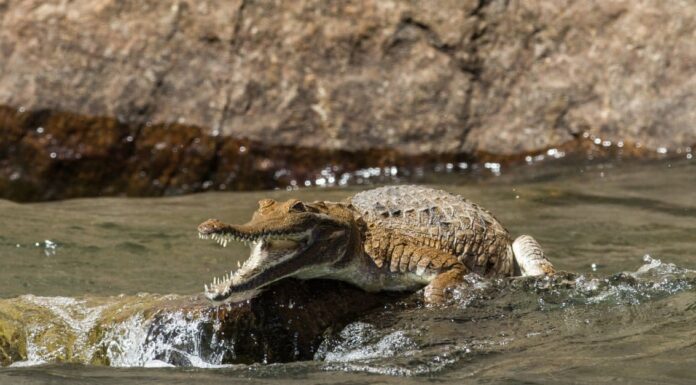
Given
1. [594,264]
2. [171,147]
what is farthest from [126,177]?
[594,264]

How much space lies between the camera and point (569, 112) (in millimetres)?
10812

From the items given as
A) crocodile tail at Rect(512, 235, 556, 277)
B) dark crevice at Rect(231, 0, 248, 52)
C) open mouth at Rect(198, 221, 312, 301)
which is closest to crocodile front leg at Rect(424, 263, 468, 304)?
crocodile tail at Rect(512, 235, 556, 277)

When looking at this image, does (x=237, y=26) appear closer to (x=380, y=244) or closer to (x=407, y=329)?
(x=380, y=244)

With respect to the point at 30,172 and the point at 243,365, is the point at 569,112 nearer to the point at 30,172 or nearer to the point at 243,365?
the point at 30,172

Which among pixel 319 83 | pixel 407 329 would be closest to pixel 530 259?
pixel 407 329

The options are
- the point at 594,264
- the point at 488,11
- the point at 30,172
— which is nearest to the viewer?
the point at 594,264

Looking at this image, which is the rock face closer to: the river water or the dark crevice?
the dark crevice

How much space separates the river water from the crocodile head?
364 millimetres

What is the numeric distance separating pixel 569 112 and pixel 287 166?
2588 millimetres

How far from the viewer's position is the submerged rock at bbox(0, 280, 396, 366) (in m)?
5.51

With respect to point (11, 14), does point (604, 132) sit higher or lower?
lower

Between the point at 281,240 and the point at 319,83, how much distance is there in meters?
5.38

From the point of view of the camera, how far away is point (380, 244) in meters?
6.24

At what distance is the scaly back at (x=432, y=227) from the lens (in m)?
6.33
